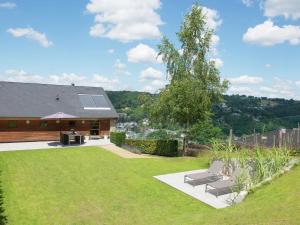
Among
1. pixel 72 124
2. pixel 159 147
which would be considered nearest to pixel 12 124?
pixel 72 124

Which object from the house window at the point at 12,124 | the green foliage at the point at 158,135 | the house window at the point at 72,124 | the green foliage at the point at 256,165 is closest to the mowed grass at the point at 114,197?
the green foliage at the point at 256,165

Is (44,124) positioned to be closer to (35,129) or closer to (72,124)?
(35,129)

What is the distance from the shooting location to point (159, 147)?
29.2 metres

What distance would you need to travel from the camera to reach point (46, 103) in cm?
3077

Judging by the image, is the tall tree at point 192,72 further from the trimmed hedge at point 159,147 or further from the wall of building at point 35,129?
the wall of building at point 35,129

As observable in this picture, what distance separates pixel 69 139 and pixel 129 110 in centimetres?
4881

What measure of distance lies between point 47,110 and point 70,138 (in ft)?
13.5

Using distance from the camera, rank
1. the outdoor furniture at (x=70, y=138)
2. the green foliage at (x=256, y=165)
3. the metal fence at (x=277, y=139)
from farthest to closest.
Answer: the outdoor furniture at (x=70, y=138)
the metal fence at (x=277, y=139)
the green foliage at (x=256, y=165)

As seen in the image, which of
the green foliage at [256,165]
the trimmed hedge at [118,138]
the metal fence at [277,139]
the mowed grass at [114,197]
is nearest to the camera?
the mowed grass at [114,197]

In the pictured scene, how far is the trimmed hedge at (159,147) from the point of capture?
1150 inches

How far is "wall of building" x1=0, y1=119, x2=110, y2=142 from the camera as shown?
91.2 ft

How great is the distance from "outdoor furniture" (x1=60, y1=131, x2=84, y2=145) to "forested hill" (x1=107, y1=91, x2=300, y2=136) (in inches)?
1403

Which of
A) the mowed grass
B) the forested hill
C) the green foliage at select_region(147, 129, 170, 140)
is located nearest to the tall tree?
the mowed grass

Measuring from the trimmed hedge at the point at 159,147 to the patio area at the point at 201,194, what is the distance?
36.0ft
